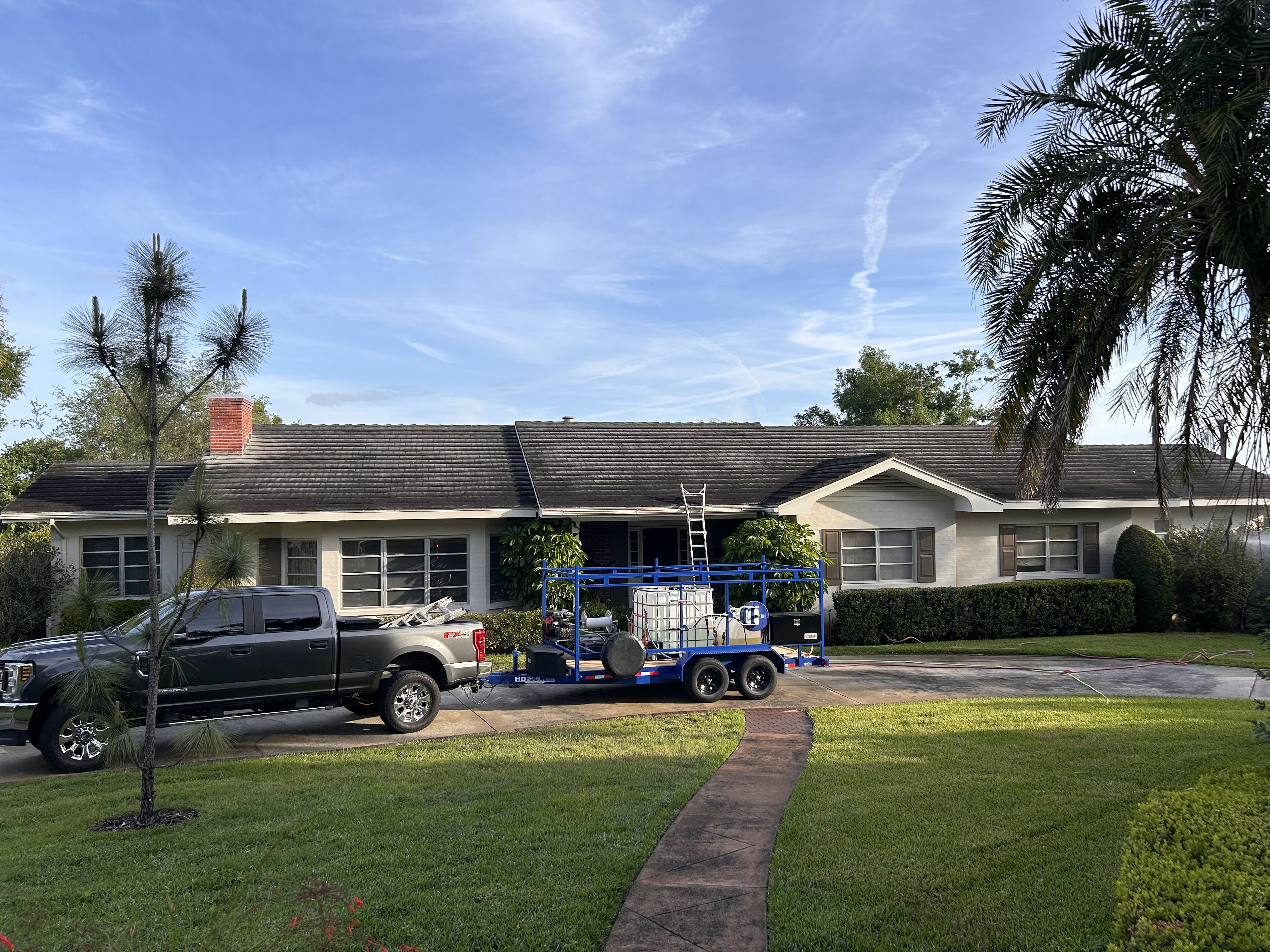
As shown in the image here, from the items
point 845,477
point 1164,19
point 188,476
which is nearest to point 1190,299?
point 1164,19

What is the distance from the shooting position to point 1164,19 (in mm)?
9367

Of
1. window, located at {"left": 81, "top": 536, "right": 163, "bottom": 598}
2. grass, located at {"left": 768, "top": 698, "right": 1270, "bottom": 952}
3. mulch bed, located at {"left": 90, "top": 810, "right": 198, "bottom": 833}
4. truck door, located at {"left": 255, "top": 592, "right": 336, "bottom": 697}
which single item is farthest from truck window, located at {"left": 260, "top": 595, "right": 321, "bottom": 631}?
window, located at {"left": 81, "top": 536, "right": 163, "bottom": 598}

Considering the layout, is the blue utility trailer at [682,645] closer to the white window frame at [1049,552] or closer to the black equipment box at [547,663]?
the black equipment box at [547,663]

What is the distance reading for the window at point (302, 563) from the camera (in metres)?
18.7

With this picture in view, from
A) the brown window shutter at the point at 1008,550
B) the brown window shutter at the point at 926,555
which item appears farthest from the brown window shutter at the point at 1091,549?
the brown window shutter at the point at 926,555

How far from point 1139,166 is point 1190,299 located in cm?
158

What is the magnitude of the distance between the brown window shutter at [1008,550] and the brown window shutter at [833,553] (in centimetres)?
429

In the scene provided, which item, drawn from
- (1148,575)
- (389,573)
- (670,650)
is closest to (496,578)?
(389,573)

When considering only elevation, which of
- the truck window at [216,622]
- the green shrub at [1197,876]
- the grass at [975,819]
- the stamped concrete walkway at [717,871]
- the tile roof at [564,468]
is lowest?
the stamped concrete walkway at [717,871]

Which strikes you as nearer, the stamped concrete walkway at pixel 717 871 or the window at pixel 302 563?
the stamped concrete walkway at pixel 717 871

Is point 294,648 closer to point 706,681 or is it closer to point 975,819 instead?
point 706,681

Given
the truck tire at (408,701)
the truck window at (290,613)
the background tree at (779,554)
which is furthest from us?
the background tree at (779,554)

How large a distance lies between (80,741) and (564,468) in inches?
487

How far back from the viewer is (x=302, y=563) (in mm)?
18984
